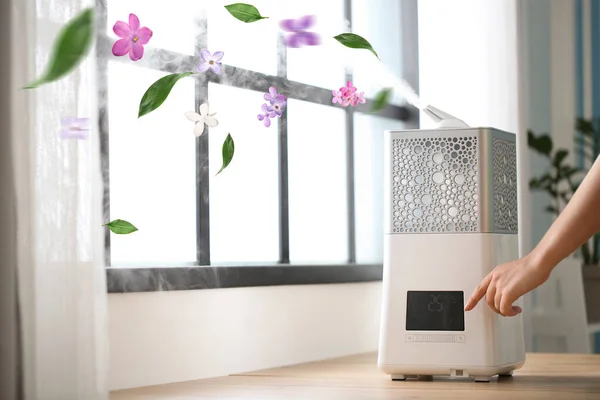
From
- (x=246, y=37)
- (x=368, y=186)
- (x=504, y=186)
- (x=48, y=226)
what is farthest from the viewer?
(x=368, y=186)

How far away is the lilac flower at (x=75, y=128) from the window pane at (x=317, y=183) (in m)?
1.13

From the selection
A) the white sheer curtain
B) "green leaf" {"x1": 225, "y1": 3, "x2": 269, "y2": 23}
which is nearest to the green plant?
"green leaf" {"x1": 225, "y1": 3, "x2": 269, "y2": 23}

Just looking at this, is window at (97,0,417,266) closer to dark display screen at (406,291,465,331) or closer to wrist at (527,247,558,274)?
dark display screen at (406,291,465,331)

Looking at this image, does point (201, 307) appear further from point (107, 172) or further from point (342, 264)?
point (342, 264)

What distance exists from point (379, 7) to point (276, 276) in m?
1.05

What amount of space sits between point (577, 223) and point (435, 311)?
456mm

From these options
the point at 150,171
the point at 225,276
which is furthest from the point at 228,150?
the point at 225,276

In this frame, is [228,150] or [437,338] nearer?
[437,338]

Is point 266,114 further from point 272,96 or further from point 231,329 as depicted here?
point 231,329

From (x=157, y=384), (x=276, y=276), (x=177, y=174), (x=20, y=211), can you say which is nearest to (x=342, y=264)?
(x=276, y=276)

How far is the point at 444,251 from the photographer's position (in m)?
1.89

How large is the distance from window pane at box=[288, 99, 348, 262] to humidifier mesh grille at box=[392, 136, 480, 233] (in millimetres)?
689

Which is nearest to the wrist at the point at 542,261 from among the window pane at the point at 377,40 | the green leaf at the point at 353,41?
the green leaf at the point at 353,41

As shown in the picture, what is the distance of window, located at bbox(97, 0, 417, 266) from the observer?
79.4 inches
